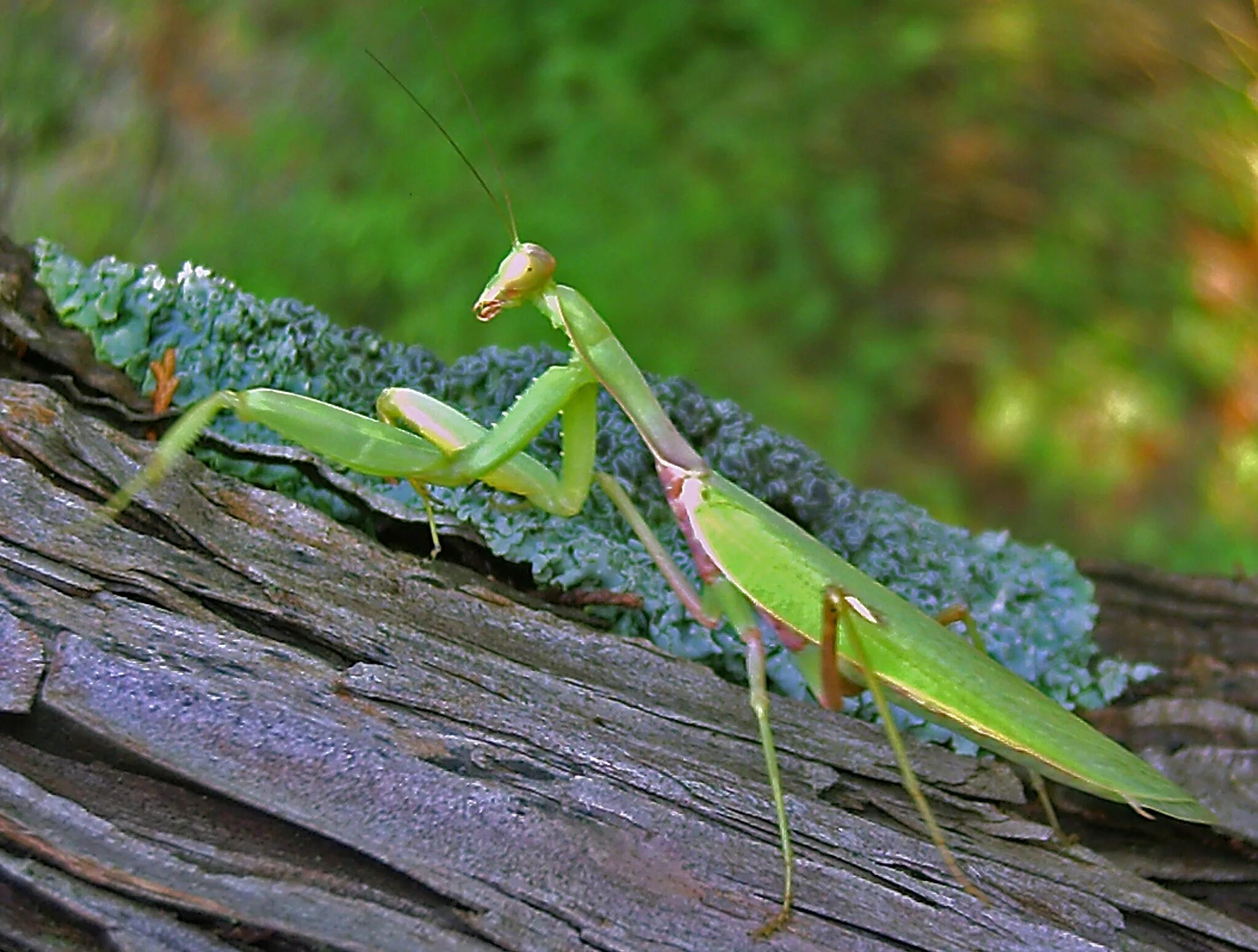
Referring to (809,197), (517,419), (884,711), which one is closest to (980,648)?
(884,711)

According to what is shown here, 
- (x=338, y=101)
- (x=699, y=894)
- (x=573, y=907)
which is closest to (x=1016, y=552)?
(x=699, y=894)

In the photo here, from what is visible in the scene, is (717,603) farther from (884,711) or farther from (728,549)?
(884,711)

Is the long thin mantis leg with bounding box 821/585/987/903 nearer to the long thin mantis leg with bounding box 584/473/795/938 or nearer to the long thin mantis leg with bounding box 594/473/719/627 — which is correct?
the long thin mantis leg with bounding box 584/473/795/938

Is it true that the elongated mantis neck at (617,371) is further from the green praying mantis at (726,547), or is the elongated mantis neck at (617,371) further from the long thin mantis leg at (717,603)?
the long thin mantis leg at (717,603)

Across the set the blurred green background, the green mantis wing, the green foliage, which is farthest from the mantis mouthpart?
→ the blurred green background

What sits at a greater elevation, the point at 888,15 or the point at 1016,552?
the point at 888,15

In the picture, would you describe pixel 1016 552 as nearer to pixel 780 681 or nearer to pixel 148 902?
pixel 780 681

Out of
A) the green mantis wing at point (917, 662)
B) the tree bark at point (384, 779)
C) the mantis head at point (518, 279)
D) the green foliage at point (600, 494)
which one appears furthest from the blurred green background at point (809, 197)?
the tree bark at point (384, 779)
